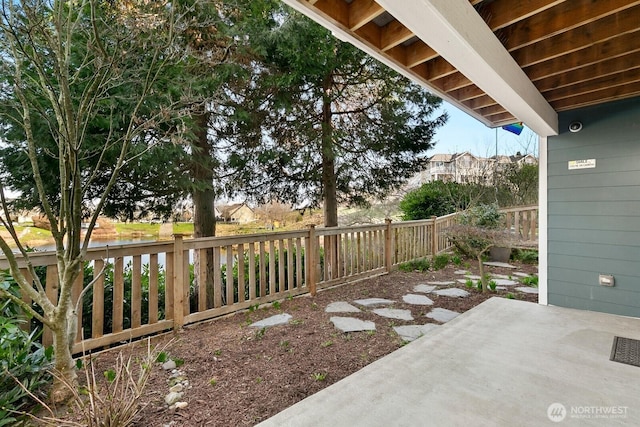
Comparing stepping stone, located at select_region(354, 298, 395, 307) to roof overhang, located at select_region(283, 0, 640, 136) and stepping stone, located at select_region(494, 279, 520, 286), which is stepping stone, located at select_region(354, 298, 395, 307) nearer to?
stepping stone, located at select_region(494, 279, 520, 286)

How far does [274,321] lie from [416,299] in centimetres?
186

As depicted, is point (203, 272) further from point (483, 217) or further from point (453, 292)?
point (483, 217)

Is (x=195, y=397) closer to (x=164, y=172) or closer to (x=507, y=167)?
(x=164, y=172)

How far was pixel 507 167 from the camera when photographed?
8445 mm

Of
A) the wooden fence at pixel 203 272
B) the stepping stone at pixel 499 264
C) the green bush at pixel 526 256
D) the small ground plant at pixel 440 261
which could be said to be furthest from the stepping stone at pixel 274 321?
the green bush at pixel 526 256

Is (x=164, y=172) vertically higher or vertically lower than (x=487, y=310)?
higher

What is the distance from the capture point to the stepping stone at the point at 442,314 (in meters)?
3.25

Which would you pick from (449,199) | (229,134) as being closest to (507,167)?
(449,199)

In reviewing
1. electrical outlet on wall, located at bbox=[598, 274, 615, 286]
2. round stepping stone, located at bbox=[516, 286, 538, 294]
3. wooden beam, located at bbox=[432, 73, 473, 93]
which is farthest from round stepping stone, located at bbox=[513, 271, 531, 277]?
wooden beam, located at bbox=[432, 73, 473, 93]

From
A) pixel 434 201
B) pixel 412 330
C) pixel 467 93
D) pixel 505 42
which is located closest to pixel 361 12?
pixel 505 42

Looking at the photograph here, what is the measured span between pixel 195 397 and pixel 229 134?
12.1 ft

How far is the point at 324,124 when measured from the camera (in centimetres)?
508

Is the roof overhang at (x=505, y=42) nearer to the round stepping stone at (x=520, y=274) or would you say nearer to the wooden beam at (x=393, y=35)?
the wooden beam at (x=393, y=35)

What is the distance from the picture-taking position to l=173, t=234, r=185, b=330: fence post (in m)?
2.94
